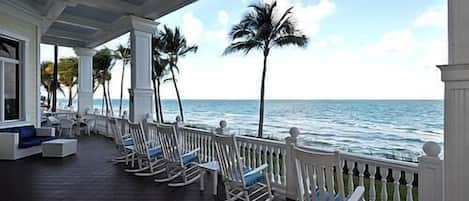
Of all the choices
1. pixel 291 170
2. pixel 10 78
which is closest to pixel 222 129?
pixel 291 170

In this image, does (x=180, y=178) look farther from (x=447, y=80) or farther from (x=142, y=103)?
(x=447, y=80)

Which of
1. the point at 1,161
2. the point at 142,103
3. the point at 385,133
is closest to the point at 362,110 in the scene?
the point at 385,133

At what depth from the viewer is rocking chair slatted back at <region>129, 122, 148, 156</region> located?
Answer: 5.85 metres

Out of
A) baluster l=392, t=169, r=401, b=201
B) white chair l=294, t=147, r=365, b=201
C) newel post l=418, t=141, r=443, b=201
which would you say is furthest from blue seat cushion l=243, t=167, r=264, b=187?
newel post l=418, t=141, r=443, b=201

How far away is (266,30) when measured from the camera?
11.2 m

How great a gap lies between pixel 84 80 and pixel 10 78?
5558mm

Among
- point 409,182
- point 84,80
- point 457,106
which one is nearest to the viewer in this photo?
point 457,106

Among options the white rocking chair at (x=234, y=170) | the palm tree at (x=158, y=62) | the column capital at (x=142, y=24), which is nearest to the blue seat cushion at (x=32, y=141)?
the column capital at (x=142, y=24)

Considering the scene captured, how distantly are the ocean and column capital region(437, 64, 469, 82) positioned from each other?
34.2 ft

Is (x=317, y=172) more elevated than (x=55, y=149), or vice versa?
(x=317, y=172)

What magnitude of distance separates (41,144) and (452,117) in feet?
26.3

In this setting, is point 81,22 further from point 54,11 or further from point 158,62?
point 158,62

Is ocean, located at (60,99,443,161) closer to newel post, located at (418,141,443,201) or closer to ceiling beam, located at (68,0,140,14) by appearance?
ceiling beam, located at (68,0,140,14)

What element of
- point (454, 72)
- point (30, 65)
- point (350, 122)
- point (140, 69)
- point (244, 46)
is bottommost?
point (350, 122)
